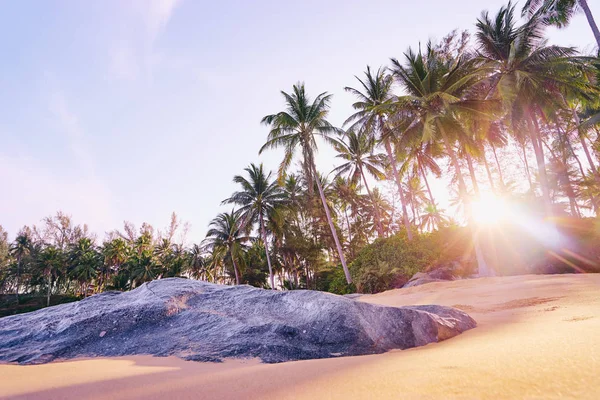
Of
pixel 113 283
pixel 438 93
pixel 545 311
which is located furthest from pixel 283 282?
pixel 545 311

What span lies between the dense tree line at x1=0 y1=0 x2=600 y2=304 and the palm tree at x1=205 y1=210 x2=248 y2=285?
141 millimetres

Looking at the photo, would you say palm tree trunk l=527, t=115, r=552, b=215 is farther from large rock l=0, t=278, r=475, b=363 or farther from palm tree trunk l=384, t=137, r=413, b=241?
large rock l=0, t=278, r=475, b=363

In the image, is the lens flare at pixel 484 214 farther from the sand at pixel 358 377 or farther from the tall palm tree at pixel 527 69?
the sand at pixel 358 377

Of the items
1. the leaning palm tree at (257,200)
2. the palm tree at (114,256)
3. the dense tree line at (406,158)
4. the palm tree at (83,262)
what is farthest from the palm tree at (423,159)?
the palm tree at (83,262)

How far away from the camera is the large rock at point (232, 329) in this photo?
264cm

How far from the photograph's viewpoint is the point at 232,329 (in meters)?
2.99

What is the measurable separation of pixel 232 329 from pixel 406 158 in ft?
61.9

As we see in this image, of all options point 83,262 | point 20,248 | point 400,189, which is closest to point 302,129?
point 400,189

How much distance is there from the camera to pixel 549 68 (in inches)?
512

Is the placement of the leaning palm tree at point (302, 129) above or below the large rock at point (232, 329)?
above

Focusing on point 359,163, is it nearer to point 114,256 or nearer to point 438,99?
point 438,99

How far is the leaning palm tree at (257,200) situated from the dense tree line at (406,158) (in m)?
0.10

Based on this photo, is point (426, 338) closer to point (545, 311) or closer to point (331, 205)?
point (545, 311)

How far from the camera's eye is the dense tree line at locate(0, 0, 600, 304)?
13.6m
